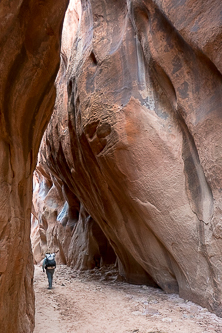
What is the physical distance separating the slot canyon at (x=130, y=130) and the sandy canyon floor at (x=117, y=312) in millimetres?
336

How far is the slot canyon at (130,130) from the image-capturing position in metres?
3.38

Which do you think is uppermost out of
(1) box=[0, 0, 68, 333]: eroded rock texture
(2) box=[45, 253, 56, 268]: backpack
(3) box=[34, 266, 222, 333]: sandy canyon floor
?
(1) box=[0, 0, 68, 333]: eroded rock texture

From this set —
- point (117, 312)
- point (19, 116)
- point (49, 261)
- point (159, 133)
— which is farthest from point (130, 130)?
point (49, 261)

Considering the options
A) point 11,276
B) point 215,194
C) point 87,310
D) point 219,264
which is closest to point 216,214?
point 215,194

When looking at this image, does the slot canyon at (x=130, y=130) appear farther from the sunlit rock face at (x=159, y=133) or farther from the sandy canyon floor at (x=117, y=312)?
the sandy canyon floor at (x=117, y=312)

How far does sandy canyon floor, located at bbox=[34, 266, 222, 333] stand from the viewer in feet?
13.2

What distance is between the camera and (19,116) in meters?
3.67

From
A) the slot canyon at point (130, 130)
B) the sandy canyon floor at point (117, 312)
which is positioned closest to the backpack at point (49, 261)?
the sandy canyon floor at point (117, 312)

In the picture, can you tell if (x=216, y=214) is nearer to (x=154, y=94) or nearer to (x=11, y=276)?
(x=154, y=94)

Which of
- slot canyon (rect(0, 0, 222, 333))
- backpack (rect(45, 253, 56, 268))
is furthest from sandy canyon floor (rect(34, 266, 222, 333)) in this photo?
backpack (rect(45, 253, 56, 268))

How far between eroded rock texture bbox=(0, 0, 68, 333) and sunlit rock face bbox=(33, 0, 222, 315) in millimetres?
2055

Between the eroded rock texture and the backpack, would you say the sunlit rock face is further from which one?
the eroded rock texture

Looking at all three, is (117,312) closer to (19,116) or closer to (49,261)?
(49,261)

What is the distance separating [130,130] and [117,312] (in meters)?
3.30
